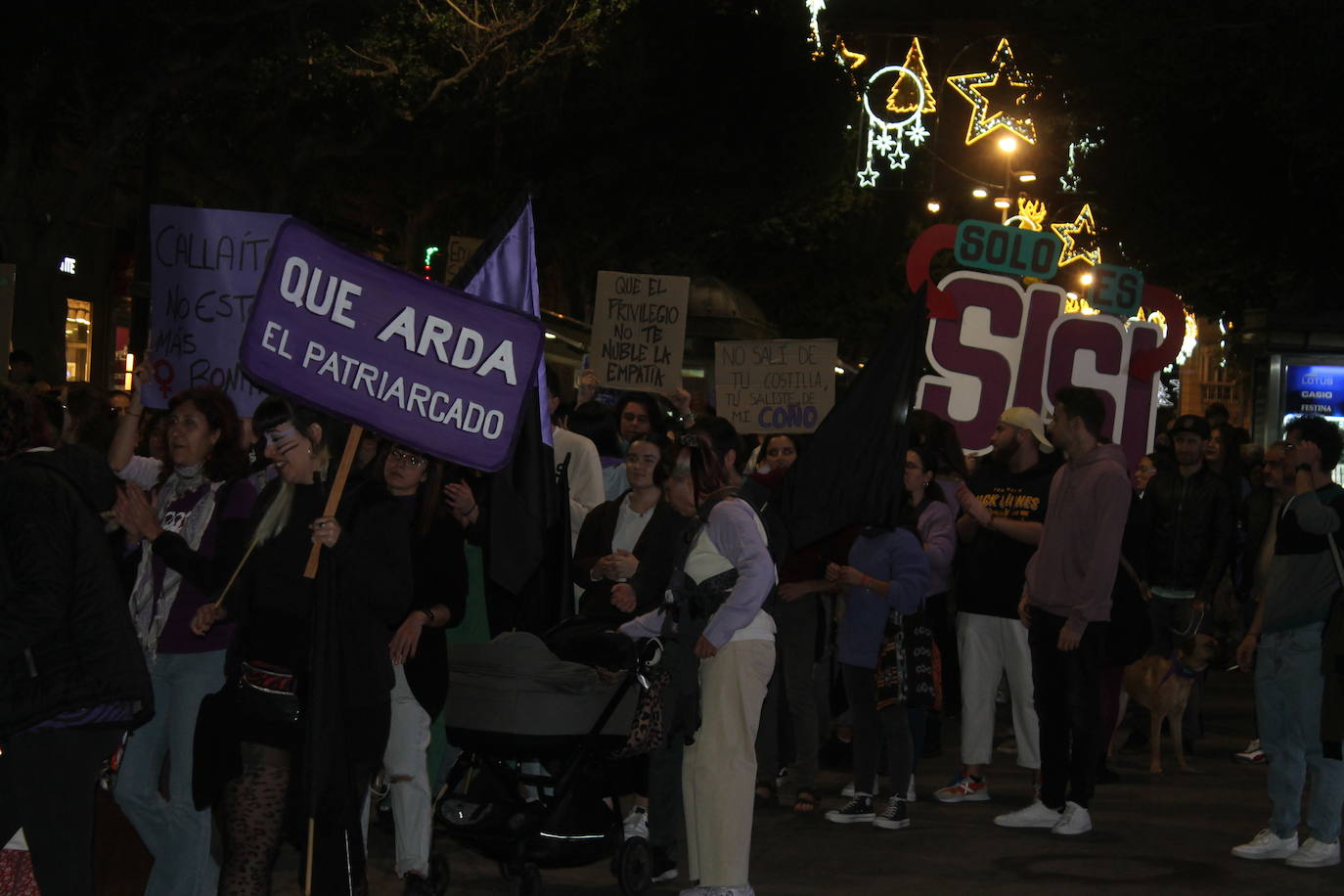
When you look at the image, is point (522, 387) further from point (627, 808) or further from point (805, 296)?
point (805, 296)

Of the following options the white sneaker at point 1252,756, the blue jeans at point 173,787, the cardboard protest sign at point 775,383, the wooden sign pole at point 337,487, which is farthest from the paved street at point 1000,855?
the cardboard protest sign at point 775,383

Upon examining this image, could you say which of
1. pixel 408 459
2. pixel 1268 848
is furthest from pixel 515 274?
pixel 1268 848

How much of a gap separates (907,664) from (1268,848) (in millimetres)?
1982

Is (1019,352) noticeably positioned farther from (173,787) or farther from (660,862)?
(173,787)

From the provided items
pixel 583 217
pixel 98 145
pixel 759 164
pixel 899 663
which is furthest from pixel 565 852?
pixel 759 164

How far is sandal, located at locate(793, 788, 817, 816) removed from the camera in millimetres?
9727

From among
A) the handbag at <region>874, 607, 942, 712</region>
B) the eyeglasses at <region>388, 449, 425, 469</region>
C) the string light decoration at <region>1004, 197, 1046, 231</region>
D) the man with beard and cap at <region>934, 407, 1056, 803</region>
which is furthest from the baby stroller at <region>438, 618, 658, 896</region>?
the string light decoration at <region>1004, 197, 1046, 231</region>

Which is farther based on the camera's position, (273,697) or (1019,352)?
(1019,352)

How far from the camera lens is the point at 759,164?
3659 centimetres

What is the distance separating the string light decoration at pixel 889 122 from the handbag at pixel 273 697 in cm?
4168

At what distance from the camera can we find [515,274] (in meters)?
7.74

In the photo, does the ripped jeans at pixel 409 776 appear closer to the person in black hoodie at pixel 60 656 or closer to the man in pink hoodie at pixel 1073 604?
the person in black hoodie at pixel 60 656

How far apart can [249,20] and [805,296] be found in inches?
1308

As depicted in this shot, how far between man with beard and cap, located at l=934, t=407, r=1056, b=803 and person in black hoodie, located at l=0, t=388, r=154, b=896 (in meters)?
5.68
